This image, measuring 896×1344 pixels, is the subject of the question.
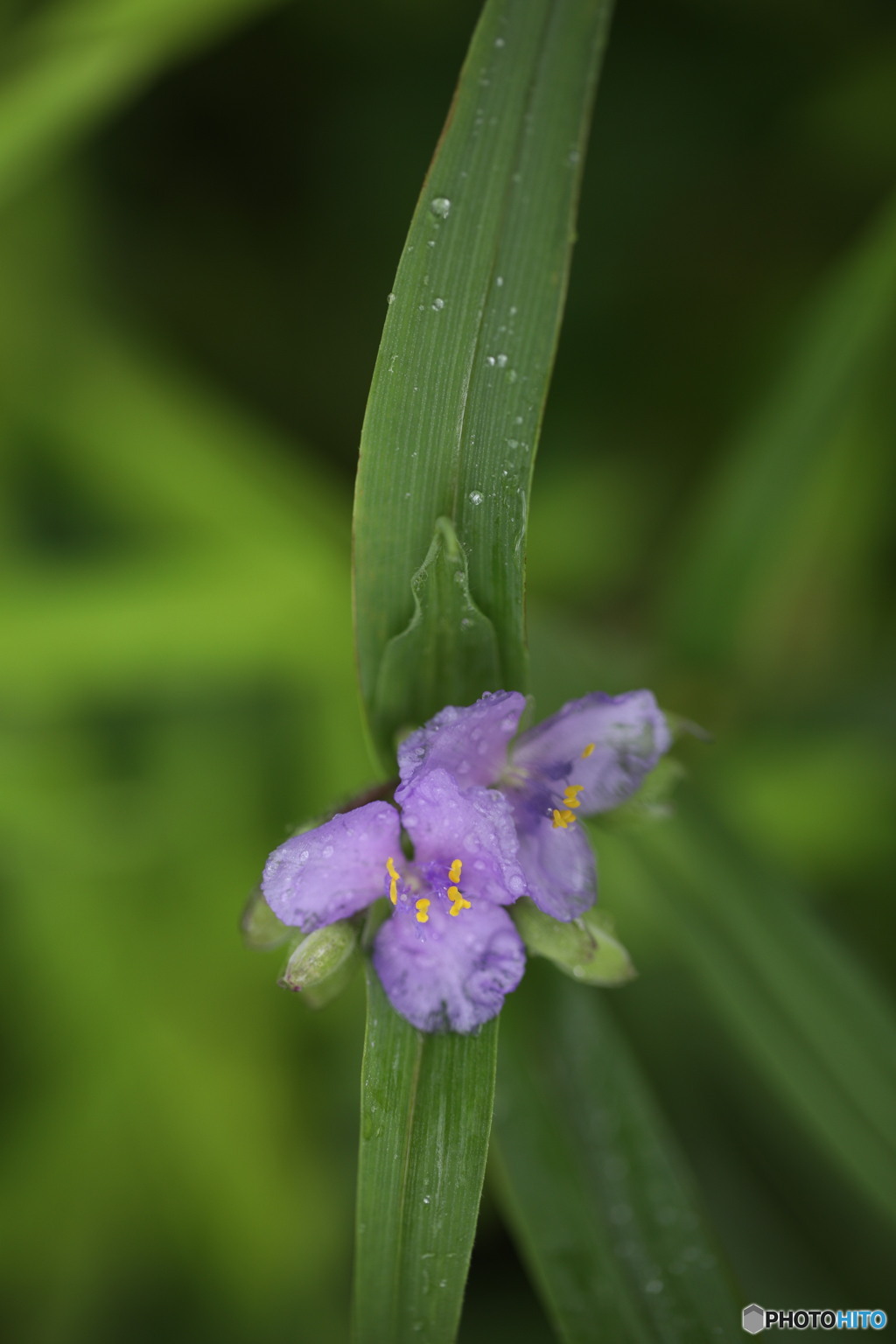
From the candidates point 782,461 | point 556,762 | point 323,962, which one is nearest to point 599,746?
point 556,762

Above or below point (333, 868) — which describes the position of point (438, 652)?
above

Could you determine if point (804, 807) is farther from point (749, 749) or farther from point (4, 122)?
point (4, 122)

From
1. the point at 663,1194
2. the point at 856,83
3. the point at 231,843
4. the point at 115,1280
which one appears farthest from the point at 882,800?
the point at 115,1280

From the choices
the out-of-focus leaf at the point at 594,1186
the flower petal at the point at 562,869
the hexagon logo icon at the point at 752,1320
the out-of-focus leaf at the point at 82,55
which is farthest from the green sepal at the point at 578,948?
the out-of-focus leaf at the point at 82,55

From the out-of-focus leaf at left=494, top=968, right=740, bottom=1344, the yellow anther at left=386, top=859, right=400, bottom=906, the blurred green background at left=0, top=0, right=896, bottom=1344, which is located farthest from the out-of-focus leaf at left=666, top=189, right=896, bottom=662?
the yellow anther at left=386, top=859, right=400, bottom=906

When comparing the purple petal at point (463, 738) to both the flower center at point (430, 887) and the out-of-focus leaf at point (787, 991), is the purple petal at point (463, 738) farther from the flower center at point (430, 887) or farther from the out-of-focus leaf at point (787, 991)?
the out-of-focus leaf at point (787, 991)

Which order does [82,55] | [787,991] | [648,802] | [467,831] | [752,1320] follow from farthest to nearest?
[82,55] → [787,991] → [752,1320] → [648,802] → [467,831]

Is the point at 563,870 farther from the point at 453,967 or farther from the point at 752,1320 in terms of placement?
the point at 752,1320
